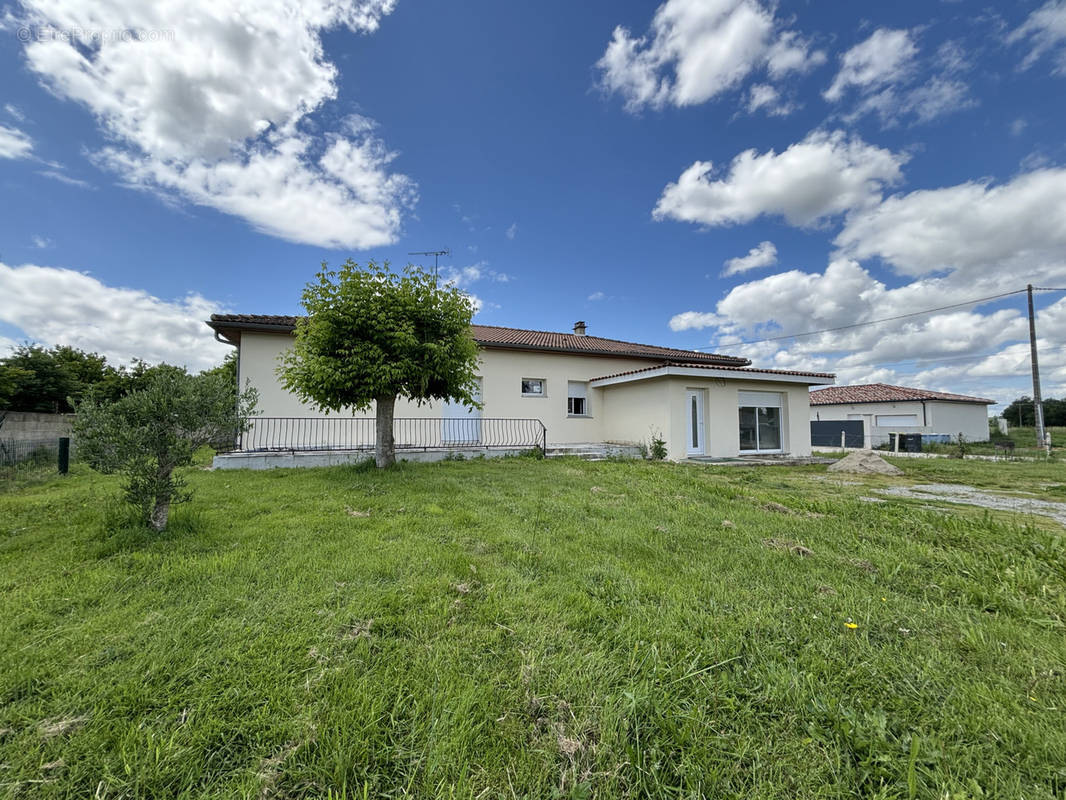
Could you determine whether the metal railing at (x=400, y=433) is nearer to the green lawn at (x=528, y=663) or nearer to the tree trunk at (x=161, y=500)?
the tree trunk at (x=161, y=500)

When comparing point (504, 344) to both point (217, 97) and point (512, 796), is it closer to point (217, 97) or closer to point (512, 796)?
point (217, 97)

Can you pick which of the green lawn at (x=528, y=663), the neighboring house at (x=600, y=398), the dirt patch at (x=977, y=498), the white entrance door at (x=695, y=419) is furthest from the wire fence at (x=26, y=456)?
the dirt patch at (x=977, y=498)

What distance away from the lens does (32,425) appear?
37.6 feet

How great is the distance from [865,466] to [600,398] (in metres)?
7.43

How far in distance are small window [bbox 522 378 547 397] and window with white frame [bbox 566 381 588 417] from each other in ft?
3.03

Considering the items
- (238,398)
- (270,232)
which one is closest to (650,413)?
(238,398)

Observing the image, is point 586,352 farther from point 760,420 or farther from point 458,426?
point 760,420

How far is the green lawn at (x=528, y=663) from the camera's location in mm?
1319


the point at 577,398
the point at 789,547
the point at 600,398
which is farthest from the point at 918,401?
the point at 789,547

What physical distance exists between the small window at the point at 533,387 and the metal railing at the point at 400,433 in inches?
37.7

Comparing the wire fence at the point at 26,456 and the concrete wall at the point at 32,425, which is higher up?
the concrete wall at the point at 32,425

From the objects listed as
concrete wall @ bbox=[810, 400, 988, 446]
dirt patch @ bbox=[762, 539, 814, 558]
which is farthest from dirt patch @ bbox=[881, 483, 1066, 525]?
concrete wall @ bbox=[810, 400, 988, 446]

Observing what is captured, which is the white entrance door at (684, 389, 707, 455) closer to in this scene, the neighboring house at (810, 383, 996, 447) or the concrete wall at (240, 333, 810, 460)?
the concrete wall at (240, 333, 810, 460)

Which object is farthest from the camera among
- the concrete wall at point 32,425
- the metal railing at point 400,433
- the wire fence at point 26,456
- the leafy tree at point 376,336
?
the metal railing at point 400,433
